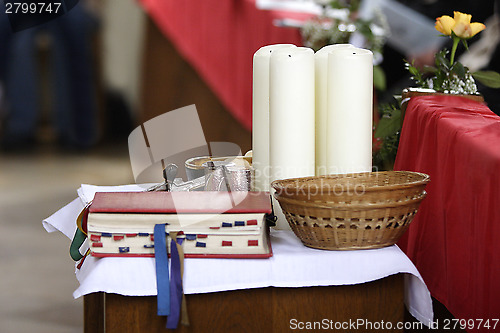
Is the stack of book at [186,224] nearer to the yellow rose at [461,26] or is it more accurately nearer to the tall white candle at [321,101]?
the tall white candle at [321,101]

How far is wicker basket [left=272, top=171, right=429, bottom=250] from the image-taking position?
2.84 feet

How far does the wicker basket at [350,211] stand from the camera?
2.84ft

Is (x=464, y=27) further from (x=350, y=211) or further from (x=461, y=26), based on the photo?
(x=350, y=211)

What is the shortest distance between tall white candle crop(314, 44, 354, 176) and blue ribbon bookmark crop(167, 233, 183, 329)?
32 cm

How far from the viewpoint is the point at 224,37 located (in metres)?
3.51

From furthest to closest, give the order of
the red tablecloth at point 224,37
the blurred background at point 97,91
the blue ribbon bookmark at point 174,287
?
the red tablecloth at point 224,37
the blurred background at point 97,91
the blue ribbon bookmark at point 174,287

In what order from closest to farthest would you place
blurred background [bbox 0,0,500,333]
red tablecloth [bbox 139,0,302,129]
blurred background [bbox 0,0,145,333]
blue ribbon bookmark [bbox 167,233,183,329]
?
blue ribbon bookmark [bbox 167,233,183,329] → blurred background [bbox 0,0,500,333] → red tablecloth [bbox 139,0,302,129] → blurred background [bbox 0,0,145,333]

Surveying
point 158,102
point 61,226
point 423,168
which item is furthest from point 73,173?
point 423,168

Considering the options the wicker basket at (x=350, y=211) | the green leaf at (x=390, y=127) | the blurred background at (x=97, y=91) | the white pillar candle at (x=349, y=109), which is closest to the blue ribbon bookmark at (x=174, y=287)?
the wicker basket at (x=350, y=211)

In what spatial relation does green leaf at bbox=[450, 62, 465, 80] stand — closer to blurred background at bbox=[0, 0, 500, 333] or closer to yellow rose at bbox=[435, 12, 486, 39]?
yellow rose at bbox=[435, 12, 486, 39]

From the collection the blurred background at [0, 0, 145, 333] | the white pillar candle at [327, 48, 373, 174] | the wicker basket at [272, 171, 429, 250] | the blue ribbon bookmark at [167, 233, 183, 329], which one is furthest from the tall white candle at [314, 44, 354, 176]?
the blurred background at [0, 0, 145, 333]

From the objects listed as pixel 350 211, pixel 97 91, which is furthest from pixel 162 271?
pixel 97 91

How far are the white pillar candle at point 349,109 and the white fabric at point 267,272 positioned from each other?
0.18m

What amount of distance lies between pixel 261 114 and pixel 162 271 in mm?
362
